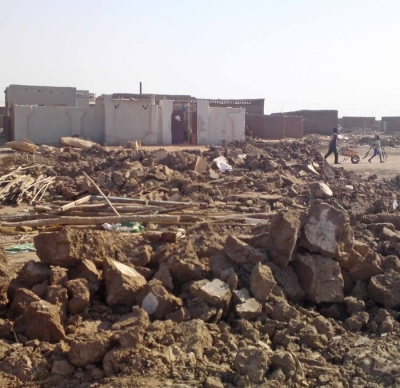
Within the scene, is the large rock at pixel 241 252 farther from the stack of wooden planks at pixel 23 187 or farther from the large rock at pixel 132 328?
the stack of wooden planks at pixel 23 187

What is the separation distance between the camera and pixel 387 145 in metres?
35.8

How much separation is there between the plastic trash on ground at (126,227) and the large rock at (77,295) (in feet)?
11.6

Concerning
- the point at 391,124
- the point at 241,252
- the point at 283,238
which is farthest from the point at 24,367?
the point at 391,124

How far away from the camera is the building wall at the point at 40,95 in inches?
1151

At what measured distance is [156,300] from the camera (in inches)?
212

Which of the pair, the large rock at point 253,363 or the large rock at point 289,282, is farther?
the large rock at point 289,282

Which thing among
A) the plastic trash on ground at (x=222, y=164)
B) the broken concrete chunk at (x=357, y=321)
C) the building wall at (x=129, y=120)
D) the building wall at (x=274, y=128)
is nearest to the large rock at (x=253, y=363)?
the broken concrete chunk at (x=357, y=321)

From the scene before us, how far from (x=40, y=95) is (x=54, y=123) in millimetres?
4058

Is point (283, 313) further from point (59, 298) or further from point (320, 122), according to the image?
point (320, 122)

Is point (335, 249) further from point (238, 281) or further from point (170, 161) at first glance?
point (170, 161)

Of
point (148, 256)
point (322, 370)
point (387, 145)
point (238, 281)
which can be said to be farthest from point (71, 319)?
point (387, 145)

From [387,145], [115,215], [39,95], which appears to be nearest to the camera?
[115,215]

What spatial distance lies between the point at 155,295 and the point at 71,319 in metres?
0.78

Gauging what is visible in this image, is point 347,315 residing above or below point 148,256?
below
